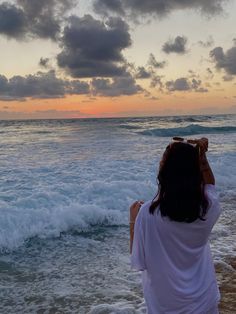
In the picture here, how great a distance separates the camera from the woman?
6.72 feet

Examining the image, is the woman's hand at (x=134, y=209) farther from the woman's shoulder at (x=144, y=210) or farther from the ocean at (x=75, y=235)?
the ocean at (x=75, y=235)

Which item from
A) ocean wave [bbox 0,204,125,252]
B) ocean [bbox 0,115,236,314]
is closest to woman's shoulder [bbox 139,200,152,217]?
ocean [bbox 0,115,236,314]

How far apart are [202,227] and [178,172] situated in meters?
0.31

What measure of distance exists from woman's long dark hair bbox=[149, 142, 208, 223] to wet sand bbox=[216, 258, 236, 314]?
276 cm

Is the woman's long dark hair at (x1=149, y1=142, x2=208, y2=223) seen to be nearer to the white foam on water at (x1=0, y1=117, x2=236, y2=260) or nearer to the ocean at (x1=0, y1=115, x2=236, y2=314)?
the ocean at (x1=0, y1=115, x2=236, y2=314)

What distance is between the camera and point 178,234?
209 centimetres

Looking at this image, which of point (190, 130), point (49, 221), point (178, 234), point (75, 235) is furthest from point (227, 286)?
point (190, 130)

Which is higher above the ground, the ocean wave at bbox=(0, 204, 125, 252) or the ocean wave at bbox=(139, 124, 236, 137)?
the ocean wave at bbox=(139, 124, 236, 137)

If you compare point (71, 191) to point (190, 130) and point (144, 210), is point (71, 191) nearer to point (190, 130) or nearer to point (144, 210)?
point (144, 210)

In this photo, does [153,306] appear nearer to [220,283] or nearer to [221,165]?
[220,283]

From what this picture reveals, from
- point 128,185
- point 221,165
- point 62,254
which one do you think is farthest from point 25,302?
point 221,165

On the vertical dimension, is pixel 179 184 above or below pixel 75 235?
above

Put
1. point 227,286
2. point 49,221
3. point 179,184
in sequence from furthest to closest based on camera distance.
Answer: point 49,221 < point 227,286 < point 179,184

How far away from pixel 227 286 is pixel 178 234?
10.8ft
